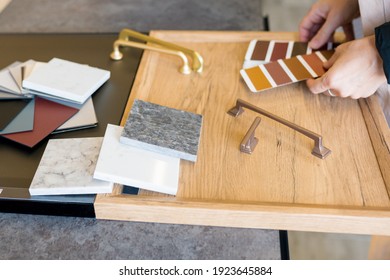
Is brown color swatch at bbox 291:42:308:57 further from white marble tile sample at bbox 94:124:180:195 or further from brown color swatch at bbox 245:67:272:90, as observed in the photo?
white marble tile sample at bbox 94:124:180:195

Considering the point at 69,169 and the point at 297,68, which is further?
the point at 297,68

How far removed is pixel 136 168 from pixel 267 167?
0.70 feet

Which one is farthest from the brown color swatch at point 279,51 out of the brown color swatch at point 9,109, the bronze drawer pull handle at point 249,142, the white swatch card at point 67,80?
the brown color swatch at point 9,109

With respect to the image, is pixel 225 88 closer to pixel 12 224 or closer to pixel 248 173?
pixel 248 173

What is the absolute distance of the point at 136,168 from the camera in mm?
667

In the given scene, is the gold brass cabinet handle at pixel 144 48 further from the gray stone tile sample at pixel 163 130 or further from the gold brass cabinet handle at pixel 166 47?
the gray stone tile sample at pixel 163 130

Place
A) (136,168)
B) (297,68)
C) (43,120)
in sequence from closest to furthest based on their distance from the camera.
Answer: (136,168) < (43,120) < (297,68)

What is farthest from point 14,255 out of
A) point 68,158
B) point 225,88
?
point 225,88

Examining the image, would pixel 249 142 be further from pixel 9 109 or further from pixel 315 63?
pixel 9 109

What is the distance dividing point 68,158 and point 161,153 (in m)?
0.15

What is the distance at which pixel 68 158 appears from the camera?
0.70 meters

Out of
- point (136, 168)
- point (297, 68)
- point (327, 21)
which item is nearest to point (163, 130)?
point (136, 168)

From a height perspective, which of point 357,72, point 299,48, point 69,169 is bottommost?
point 69,169

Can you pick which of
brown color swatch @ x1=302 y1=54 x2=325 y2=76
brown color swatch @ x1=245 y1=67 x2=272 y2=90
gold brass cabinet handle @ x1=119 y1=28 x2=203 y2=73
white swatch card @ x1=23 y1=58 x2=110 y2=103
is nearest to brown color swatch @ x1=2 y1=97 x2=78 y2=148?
white swatch card @ x1=23 y1=58 x2=110 y2=103
